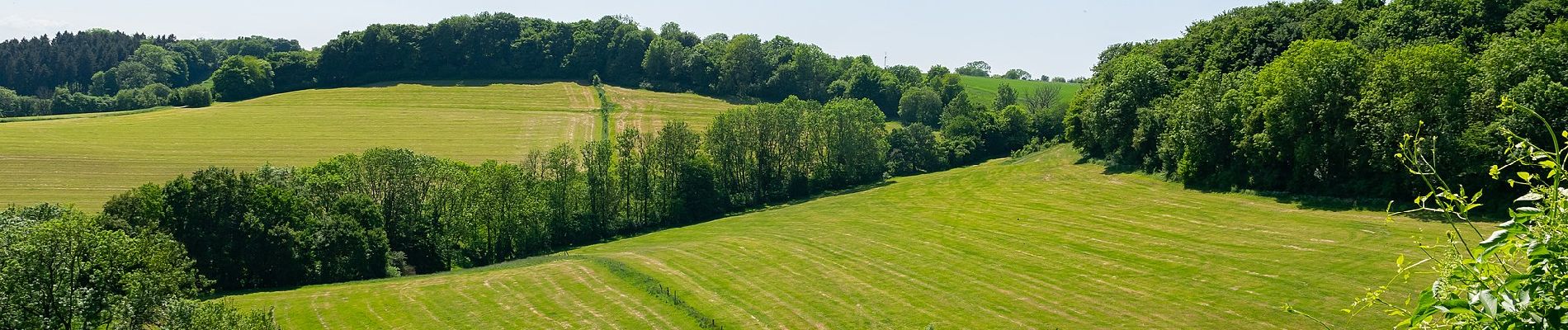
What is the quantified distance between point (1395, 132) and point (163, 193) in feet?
225

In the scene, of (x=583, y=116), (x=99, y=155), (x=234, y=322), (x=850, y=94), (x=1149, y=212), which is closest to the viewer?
(x=234, y=322)

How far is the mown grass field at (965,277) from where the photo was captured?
41.8 metres

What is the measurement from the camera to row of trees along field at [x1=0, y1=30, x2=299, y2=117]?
432 feet

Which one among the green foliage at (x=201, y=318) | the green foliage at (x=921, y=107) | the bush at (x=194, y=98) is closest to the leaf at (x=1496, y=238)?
the green foliage at (x=201, y=318)

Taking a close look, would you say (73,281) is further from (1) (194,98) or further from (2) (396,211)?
(1) (194,98)

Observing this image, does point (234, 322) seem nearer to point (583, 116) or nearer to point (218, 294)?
point (218, 294)

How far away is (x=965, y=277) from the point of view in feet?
164

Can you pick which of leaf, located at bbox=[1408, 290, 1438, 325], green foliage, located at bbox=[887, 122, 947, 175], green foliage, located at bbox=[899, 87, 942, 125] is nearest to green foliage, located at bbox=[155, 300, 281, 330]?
leaf, located at bbox=[1408, 290, 1438, 325]

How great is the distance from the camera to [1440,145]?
51.7m

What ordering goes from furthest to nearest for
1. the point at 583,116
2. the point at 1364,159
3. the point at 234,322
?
the point at 583,116 → the point at 1364,159 → the point at 234,322

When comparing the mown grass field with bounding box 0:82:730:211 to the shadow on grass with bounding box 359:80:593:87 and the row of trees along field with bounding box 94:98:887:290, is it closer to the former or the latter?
the shadow on grass with bounding box 359:80:593:87

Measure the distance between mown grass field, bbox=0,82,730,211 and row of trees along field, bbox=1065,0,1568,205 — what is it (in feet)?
196

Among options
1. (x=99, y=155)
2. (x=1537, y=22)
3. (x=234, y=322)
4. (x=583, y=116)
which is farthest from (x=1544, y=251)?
(x=583, y=116)

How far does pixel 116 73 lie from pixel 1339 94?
17536 centimetres
